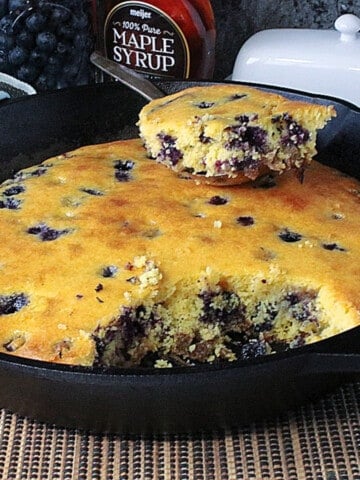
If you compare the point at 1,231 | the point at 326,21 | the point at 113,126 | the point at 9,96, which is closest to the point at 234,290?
the point at 1,231

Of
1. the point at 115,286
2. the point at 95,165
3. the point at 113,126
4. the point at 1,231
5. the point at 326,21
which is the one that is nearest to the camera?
the point at 115,286

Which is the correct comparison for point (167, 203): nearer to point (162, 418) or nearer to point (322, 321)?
point (322, 321)

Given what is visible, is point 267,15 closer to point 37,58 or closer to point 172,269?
point 37,58

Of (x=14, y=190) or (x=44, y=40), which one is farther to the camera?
(x=44, y=40)

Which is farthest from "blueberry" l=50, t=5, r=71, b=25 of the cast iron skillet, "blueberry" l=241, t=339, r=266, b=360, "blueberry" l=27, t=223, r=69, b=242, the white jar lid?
the cast iron skillet

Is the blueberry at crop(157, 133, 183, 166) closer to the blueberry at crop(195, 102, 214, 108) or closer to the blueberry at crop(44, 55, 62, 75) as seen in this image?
the blueberry at crop(195, 102, 214, 108)

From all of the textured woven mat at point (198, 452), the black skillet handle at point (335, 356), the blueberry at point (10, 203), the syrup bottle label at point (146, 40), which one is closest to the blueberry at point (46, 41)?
the syrup bottle label at point (146, 40)

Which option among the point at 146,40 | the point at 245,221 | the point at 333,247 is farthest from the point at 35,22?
the point at 333,247
